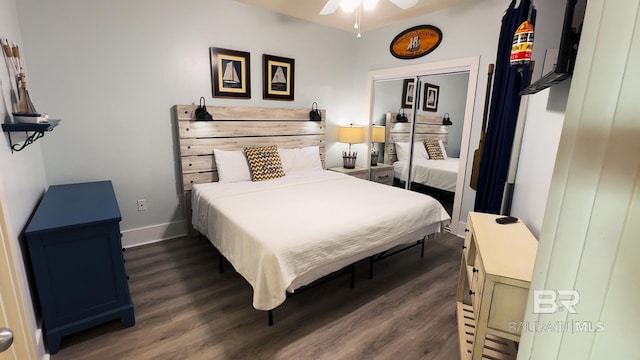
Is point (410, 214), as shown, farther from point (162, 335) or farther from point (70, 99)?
point (70, 99)

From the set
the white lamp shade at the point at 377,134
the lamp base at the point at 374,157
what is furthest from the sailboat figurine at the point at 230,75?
the lamp base at the point at 374,157

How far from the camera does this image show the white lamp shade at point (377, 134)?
4.36m

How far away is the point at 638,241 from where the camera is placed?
1.28ft

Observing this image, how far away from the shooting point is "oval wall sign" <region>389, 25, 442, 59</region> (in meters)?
3.46

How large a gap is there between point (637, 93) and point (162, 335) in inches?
91.8

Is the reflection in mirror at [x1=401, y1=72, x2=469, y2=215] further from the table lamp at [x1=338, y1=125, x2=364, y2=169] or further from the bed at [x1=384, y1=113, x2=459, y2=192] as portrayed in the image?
the table lamp at [x1=338, y1=125, x2=364, y2=169]

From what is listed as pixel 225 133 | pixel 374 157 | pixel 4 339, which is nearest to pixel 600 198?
A: pixel 4 339

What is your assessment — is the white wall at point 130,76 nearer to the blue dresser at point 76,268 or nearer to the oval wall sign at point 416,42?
the blue dresser at point 76,268

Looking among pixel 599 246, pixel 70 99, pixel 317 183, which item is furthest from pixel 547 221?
pixel 70 99

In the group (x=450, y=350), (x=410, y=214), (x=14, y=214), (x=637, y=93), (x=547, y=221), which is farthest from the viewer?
(x=410, y=214)

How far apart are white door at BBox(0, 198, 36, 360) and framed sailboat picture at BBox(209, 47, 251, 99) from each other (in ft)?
9.06

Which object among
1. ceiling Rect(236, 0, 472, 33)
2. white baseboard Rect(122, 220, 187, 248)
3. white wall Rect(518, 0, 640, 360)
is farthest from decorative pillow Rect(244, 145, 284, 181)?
white wall Rect(518, 0, 640, 360)

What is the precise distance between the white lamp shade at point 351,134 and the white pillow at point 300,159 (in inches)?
19.8

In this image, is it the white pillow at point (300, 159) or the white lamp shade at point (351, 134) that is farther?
the white lamp shade at point (351, 134)
